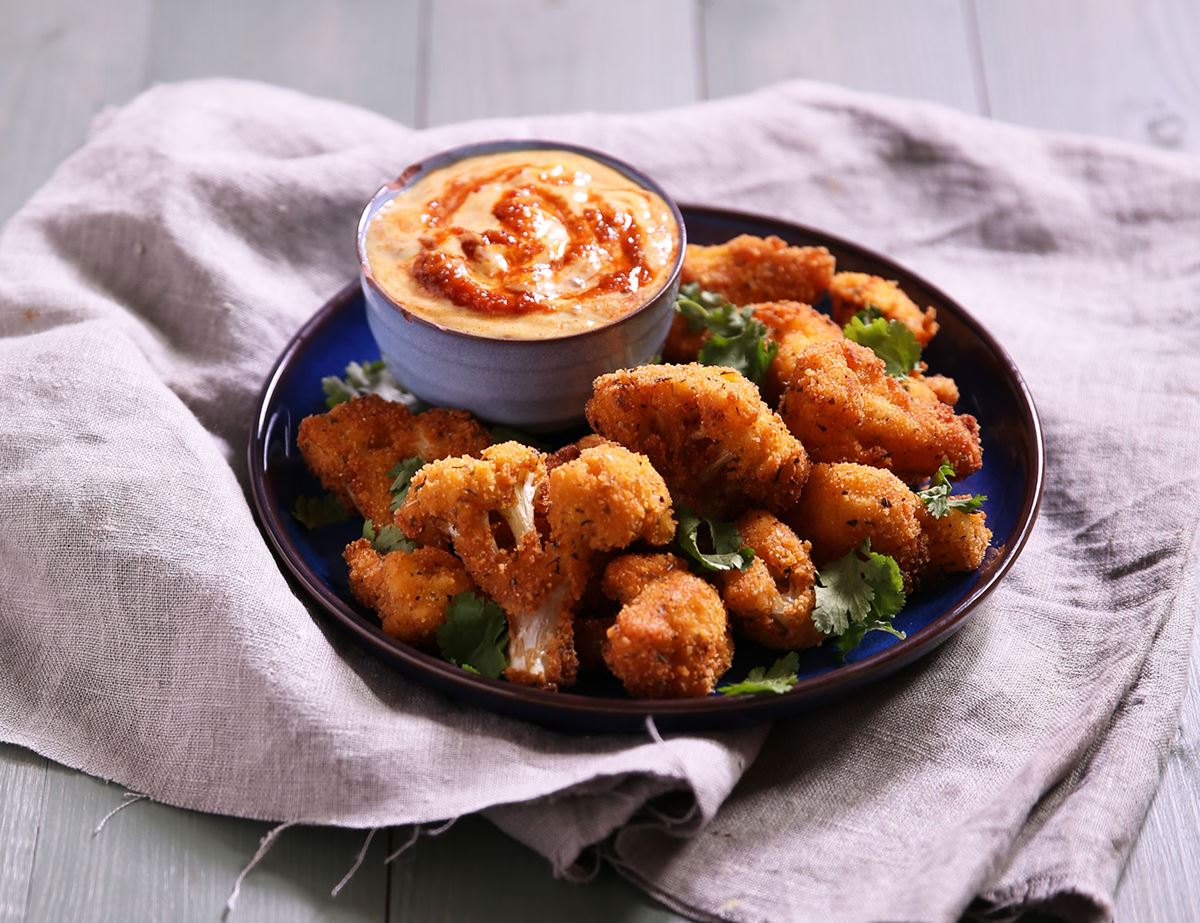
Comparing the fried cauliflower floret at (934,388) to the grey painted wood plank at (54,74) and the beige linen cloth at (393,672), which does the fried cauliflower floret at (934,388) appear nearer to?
the beige linen cloth at (393,672)

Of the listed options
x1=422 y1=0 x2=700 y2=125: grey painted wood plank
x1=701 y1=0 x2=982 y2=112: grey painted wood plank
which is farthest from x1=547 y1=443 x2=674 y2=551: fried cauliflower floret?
x1=701 y1=0 x2=982 y2=112: grey painted wood plank

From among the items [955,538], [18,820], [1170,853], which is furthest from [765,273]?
[18,820]

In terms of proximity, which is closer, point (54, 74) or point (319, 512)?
point (319, 512)

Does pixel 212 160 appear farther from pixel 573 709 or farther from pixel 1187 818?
pixel 1187 818

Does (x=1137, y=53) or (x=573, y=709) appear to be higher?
(x=1137, y=53)

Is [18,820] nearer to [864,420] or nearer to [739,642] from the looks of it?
[739,642]

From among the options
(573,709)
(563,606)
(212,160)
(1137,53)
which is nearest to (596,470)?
(563,606)
